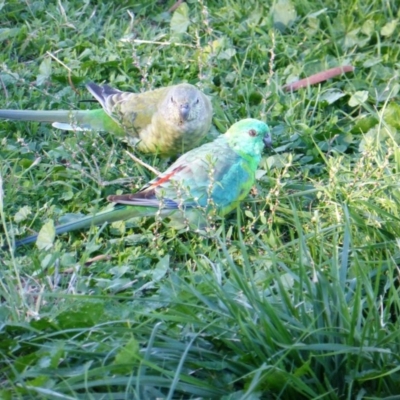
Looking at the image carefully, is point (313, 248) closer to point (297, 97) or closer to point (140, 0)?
point (297, 97)

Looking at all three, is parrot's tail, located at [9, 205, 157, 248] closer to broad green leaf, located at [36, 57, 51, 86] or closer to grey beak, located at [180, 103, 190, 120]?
grey beak, located at [180, 103, 190, 120]

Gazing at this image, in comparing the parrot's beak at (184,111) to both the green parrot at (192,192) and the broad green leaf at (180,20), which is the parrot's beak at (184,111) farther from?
the broad green leaf at (180,20)

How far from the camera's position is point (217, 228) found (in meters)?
3.70

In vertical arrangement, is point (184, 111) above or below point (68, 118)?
above

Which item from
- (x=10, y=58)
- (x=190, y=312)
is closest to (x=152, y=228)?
(x=190, y=312)

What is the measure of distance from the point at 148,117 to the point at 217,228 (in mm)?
883

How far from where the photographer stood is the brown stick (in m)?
4.75

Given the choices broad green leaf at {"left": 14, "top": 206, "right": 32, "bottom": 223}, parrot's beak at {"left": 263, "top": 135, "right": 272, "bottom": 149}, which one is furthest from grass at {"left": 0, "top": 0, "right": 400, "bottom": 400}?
parrot's beak at {"left": 263, "top": 135, "right": 272, "bottom": 149}

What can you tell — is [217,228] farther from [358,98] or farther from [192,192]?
[358,98]

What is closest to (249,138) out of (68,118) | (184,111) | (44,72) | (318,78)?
(184,111)

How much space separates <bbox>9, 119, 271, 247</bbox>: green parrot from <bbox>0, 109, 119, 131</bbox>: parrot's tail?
2.21 feet

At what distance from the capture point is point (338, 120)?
454cm

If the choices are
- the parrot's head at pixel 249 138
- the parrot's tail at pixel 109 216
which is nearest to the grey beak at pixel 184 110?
the parrot's head at pixel 249 138

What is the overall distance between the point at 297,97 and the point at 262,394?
251 cm
